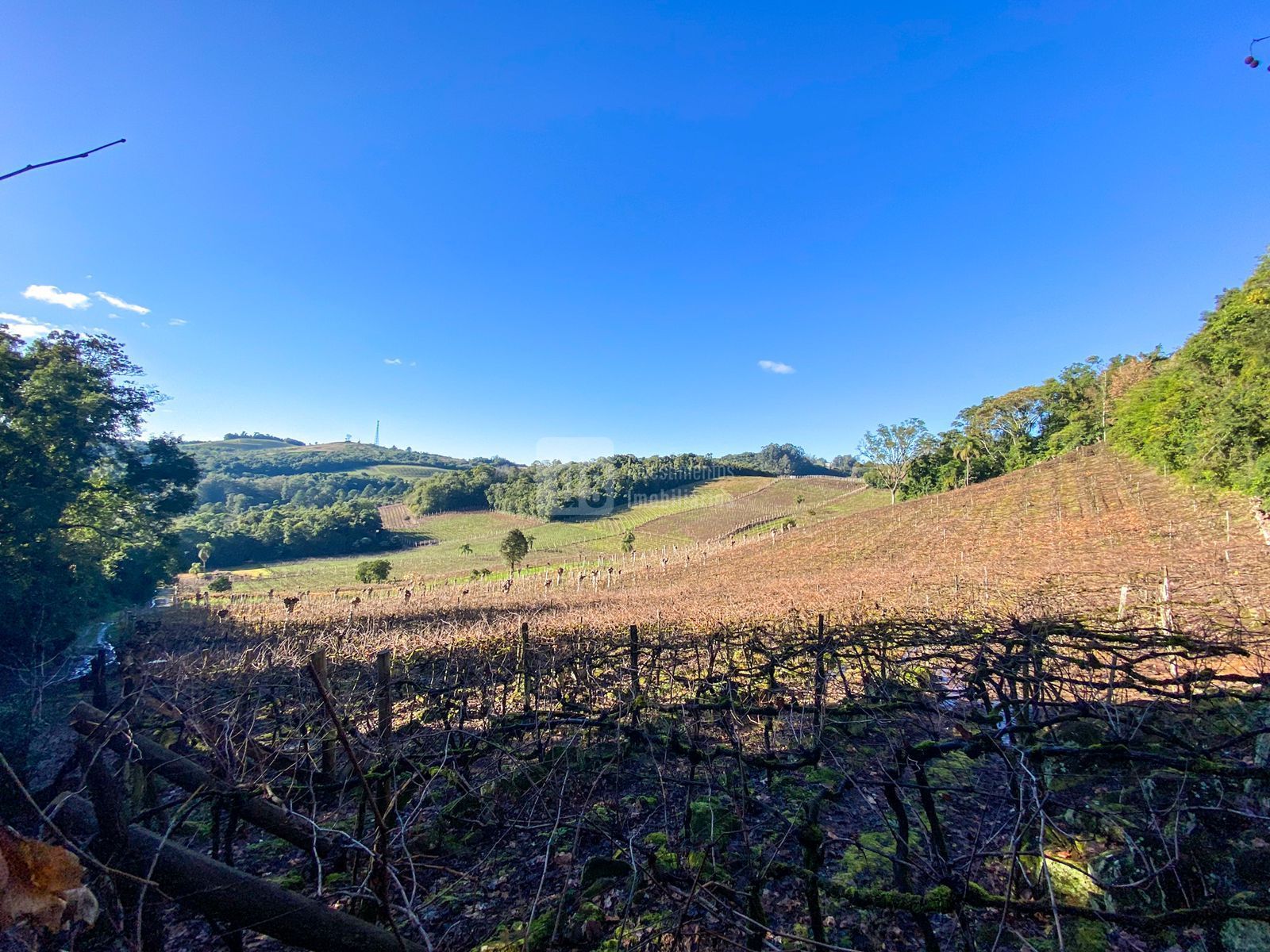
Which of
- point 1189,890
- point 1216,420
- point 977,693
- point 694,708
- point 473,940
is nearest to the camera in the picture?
point 1189,890

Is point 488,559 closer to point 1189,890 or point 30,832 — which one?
point 30,832

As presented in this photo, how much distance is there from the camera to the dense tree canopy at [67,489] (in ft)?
47.2

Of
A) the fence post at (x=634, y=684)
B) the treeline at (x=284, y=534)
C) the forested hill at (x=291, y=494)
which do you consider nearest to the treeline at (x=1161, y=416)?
the fence post at (x=634, y=684)

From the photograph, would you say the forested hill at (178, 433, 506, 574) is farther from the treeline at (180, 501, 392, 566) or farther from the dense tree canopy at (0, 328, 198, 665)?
the dense tree canopy at (0, 328, 198, 665)

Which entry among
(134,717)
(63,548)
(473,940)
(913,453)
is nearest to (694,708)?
(473,940)

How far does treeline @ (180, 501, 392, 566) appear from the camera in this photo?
186 feet

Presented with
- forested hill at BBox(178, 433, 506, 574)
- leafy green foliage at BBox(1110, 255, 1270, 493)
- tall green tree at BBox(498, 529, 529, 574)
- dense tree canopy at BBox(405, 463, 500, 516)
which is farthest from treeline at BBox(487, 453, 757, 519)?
leafy green foliage at BBox(1110, 255, 1270, 493)

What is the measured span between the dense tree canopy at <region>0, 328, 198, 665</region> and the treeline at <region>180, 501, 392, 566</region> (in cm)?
3938

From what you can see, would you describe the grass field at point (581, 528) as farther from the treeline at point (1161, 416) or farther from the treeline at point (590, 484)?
the treeline at point (1161, 416)

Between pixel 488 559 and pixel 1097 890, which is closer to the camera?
pixel 1097 890

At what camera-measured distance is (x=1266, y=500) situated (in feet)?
53.2

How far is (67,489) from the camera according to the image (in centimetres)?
1683

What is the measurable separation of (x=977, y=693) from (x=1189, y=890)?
166 cm

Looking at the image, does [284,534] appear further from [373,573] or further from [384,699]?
[384,699]
